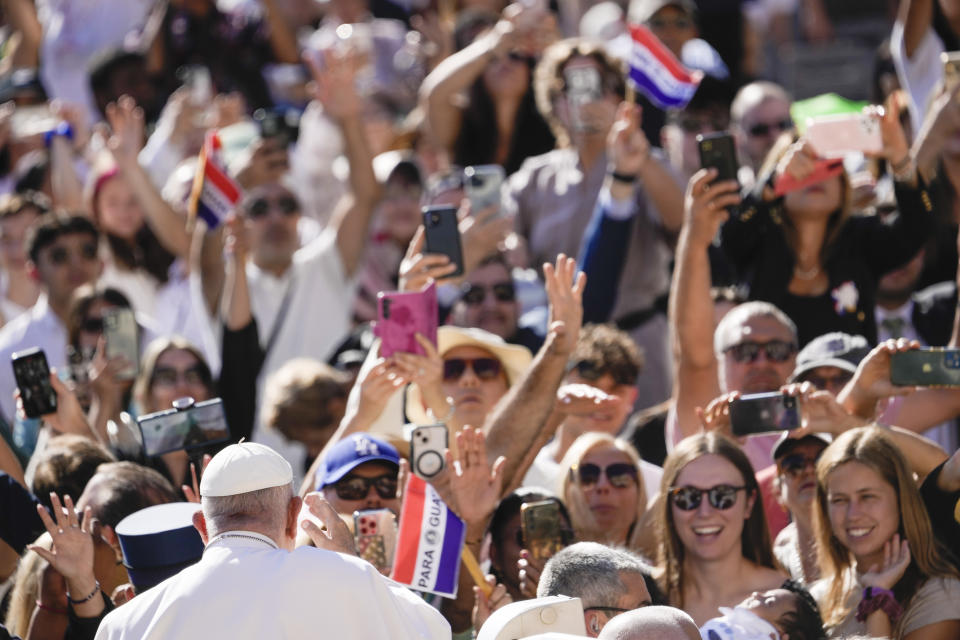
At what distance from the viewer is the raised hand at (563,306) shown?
20.6 feet

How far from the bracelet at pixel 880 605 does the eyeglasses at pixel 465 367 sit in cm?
222

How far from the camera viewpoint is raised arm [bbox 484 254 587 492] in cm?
620

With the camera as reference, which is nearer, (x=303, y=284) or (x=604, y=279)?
(x=604, y=279)

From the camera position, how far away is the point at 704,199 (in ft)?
22.1

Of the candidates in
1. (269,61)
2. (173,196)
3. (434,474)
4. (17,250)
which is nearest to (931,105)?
(434,474)

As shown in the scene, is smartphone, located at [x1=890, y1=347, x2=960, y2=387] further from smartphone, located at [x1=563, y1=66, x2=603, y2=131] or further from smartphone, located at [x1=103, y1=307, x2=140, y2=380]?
smartphone, located at [x1=103, y1=307, x2=140, y2=380]

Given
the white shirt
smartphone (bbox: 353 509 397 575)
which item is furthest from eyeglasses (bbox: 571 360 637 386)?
the white shirt

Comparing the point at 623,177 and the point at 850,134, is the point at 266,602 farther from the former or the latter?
the point at 623,177

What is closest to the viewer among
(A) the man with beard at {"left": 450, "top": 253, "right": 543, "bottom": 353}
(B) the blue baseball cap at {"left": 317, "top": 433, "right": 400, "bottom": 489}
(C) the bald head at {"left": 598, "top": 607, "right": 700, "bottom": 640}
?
(C) the bald head at {"left": 598, "top": 607, "right": 700, "bottom": 640}

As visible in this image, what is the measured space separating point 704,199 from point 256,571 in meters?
3.10

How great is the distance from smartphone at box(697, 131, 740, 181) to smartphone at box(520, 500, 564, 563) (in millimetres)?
1745

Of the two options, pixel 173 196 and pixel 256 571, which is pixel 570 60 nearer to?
pixel 173 196

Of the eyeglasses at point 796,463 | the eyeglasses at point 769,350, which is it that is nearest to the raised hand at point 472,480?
the eyeglasses at point 796,463

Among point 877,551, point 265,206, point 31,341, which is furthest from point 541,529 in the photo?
point 31,341
